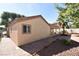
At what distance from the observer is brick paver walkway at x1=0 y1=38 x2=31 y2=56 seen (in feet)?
16.4

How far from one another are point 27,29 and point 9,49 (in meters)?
0.58

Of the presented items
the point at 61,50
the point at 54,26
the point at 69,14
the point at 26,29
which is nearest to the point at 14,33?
the point at 26,29

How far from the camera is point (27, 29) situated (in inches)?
198

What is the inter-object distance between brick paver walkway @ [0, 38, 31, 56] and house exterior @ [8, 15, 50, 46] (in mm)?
116

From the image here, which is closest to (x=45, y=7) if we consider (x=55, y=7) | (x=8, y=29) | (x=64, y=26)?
(x=55, y=7)

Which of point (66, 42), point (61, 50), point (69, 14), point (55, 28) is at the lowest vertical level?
point (61, 50)

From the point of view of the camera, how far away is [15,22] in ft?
16.3

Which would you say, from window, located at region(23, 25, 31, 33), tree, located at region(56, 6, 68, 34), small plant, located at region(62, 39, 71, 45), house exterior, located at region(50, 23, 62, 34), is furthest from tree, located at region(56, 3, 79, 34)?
window, located at region(23, 25, 31, 33)

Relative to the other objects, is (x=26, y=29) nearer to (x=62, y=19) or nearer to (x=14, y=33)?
(x=14, y=33)

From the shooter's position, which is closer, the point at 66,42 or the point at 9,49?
the point at 9,49

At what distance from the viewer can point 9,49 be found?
4988mm

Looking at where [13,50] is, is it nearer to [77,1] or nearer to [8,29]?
[8,29]

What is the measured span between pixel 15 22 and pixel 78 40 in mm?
1425

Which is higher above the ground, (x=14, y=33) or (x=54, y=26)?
(x=54, y=26)
